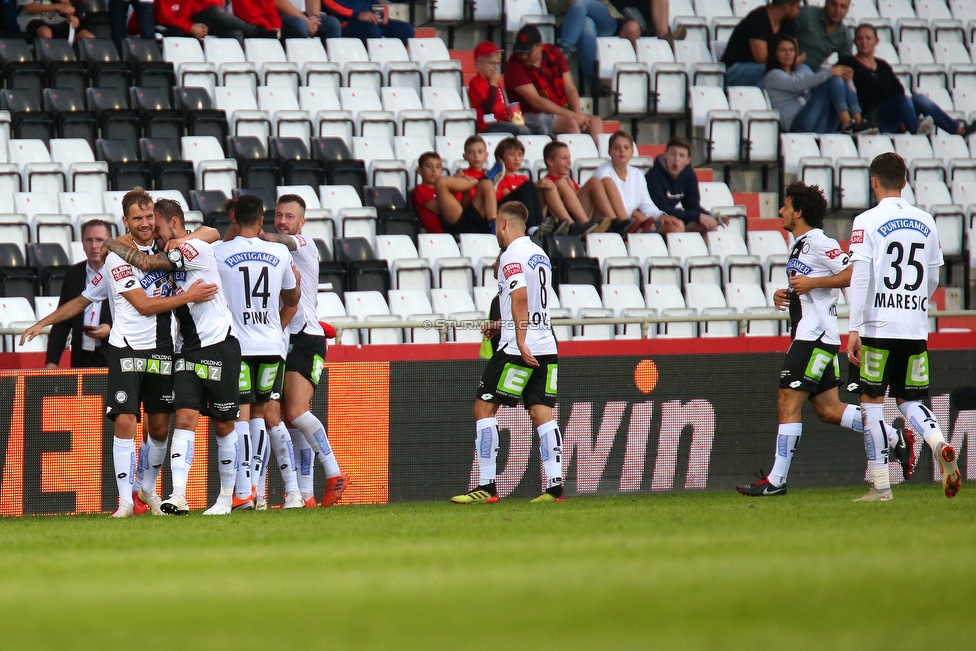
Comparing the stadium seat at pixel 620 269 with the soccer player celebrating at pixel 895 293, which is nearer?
the soccer player celebrating at pixel 895 293

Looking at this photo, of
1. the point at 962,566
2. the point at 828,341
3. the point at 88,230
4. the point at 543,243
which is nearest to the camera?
the point at 962,566

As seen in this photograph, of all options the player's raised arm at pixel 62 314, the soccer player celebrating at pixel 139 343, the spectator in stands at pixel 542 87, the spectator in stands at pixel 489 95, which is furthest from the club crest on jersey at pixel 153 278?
the spectator in stands at pixel 542 87

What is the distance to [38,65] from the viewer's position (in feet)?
47.9

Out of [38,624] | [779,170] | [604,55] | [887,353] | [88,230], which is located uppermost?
[604,55]

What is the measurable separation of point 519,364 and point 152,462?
2615mm

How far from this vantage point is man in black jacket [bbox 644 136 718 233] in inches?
607

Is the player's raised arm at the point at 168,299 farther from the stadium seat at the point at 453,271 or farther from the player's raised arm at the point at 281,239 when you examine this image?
the stadium seat at the point at 453,271

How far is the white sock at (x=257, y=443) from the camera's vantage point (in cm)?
938

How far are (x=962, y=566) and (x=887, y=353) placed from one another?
409cm

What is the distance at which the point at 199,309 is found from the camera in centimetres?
875

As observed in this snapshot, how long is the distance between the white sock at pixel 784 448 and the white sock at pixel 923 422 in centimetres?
84

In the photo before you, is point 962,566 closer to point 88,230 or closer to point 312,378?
point 312,378

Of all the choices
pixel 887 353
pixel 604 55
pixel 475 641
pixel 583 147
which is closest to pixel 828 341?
pixel 887 353

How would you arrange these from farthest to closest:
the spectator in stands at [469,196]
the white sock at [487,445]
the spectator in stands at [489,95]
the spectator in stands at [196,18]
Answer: the spectator in stands at [489,95] < the spectator in stands at [196,18] < the spectator in stands at [469,196] < the white sock at [487,445]
